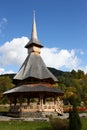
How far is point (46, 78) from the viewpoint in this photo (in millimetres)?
30797

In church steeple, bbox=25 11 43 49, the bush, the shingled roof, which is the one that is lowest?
the bush

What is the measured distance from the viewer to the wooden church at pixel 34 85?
29.0 meters

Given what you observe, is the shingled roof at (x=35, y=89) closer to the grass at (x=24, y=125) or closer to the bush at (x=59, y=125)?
the grass at (x=24, y=125)

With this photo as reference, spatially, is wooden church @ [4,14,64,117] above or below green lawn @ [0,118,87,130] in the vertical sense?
above

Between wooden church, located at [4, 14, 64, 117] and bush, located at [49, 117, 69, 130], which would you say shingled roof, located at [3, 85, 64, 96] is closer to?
wooden church, located at [4, 14, 64, 117]

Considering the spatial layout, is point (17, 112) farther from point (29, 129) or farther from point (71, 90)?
point (71, 90)

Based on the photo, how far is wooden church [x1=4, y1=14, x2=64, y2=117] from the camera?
29.0m

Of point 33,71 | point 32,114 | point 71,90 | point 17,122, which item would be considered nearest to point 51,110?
point 32,114

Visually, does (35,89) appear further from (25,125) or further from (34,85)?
(25,125)

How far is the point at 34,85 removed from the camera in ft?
98.0

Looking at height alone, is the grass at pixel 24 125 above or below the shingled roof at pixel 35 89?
below

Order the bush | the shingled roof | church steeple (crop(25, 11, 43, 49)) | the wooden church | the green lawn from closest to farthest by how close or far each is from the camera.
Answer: the bush → the green lawn → the shingled roof → the wooden church → church steeple (crop(25, 11, 43, 49))

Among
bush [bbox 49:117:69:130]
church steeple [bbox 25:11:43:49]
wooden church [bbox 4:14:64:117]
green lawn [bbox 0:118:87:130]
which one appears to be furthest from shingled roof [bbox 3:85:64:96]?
bush [bbox 49:117:69:130]

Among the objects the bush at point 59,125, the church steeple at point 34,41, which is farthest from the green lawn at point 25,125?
the church steeple at point 34,41
